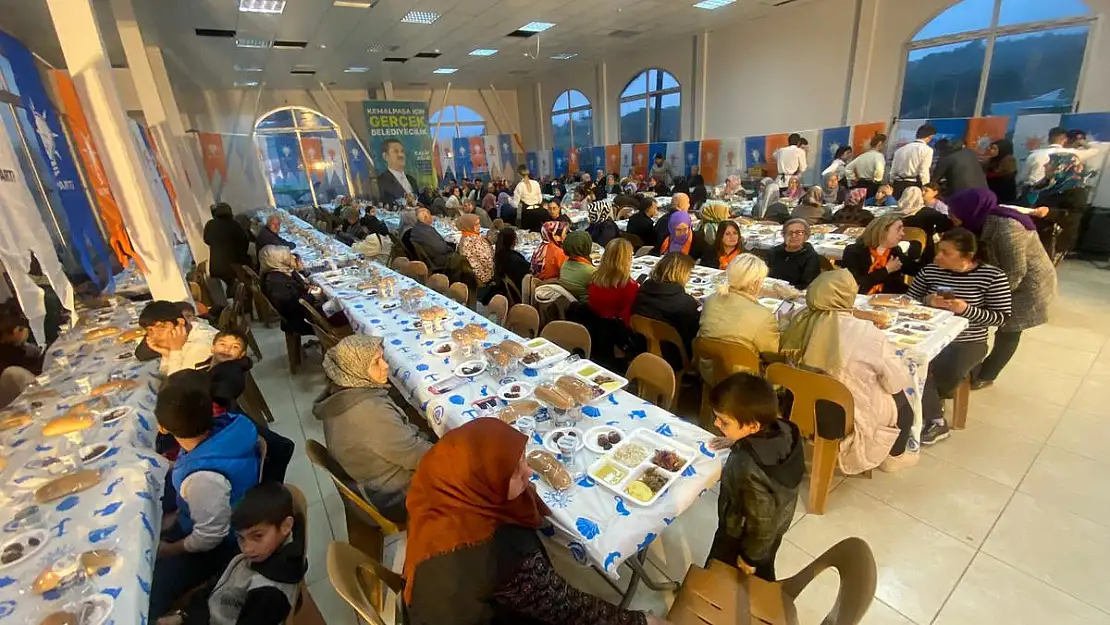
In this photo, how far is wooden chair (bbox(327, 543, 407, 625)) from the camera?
1346 millimetres

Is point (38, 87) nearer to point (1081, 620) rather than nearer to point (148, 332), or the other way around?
point (148, 332)

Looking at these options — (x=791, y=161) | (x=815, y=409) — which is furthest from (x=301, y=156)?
(x=815, y=409)

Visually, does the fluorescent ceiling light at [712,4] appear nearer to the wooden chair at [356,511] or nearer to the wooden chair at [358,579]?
the wooden chair at [356,511]

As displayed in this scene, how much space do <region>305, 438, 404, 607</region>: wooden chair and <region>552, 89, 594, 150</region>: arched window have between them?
15.1 m

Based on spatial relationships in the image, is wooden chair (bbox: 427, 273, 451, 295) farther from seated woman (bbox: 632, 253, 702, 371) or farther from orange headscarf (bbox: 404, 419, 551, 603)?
orange headscarf (bbox: 404, 419, 551, 603)

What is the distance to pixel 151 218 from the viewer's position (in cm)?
366

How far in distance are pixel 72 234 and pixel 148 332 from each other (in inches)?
139

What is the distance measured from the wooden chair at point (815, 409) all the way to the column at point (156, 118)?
26.1 feet

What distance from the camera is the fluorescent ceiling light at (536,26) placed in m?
9.17

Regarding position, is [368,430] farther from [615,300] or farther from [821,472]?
[821,472]

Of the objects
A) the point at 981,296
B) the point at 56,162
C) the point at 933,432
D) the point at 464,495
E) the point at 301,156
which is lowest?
the point at 933,432

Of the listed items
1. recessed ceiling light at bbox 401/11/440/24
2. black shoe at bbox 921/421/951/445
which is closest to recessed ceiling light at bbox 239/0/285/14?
recessed ceiling light at bbox 401/11/440/24

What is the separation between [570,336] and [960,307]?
2.46m

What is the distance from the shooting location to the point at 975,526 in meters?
2.39
